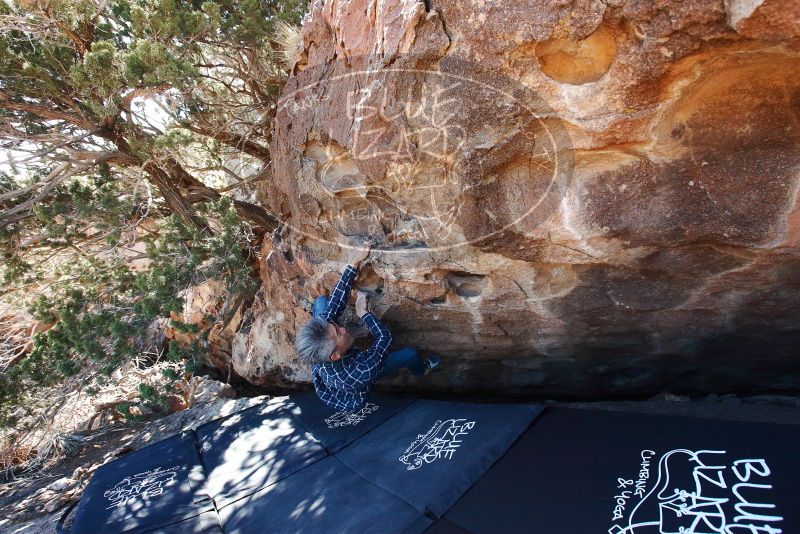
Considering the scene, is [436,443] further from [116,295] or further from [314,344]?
[116,295]

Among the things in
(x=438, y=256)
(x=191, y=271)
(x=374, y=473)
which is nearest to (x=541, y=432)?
(x=374, y=473)

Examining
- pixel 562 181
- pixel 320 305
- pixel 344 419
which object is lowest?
pixel 344 419

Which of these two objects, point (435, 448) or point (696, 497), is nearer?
point (696, 497)

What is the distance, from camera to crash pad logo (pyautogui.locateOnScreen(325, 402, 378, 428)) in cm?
355

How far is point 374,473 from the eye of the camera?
2934 millimetres

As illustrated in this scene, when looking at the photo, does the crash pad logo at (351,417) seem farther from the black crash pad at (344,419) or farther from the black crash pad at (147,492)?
the black crash pad at (147,492)

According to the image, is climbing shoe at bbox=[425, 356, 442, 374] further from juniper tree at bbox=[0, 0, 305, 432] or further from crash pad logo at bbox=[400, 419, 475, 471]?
juniper tree at bbox=[0, 0, 305, 432]

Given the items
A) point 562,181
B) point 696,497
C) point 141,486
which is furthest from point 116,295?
point 696,497

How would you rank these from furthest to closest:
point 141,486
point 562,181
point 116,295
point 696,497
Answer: point 116,295, point 141,486, point 562,181, point 696,497

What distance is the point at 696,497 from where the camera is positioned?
193cm

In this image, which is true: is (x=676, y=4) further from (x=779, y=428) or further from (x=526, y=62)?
(x=779, y=428)

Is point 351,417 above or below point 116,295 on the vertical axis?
below

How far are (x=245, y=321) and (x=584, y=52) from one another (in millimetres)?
3874

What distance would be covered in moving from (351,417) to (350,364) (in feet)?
1.54
